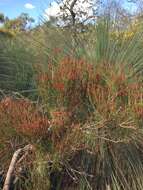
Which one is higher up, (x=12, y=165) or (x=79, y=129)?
(x=79, y=129)

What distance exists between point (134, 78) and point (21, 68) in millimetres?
1161

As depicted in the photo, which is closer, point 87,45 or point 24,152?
point 24,152

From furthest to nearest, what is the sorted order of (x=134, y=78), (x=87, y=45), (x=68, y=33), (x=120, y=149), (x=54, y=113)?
(x=68, y=33) < (x=87, y=45) < (x=134, y=78) < (x=120, y=149) < (x=54, y=113)

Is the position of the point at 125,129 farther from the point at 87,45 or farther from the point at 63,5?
the point at 63,5

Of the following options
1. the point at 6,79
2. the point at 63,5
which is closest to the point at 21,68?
the point at 6,79

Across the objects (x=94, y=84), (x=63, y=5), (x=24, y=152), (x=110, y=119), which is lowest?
(x=24, y=152)

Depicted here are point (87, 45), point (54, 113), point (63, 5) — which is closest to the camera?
point (54, 113)

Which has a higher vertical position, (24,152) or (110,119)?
(110,119)

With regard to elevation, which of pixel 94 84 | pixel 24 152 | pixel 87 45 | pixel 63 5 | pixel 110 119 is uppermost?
pixel 63 5

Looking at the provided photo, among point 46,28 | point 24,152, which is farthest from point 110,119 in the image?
point 46,28

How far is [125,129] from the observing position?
3.06m

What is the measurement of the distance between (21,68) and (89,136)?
1458 millimetres

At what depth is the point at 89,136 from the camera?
3.05 meters

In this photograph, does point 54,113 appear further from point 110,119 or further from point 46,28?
point 46,28
